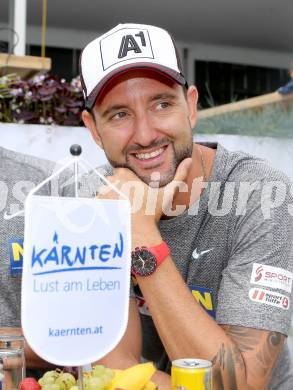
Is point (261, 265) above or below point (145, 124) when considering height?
below

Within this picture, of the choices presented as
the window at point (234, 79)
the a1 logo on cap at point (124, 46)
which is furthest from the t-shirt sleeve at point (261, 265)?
the window at point (234, 79)

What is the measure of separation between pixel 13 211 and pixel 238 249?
71 centimetres

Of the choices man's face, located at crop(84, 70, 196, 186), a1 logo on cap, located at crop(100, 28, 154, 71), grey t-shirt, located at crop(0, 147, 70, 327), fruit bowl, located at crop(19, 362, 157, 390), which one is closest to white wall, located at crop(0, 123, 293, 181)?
grey t-shirt, located at crop(0, 147, 70, 327)

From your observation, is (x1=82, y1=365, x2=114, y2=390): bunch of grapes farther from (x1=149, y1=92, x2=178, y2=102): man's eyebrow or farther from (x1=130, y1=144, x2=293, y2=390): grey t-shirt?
(x1=149, y1=92, x2=178, y2=102): man's eyebrow

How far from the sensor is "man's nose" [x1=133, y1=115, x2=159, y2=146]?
5.59 ft

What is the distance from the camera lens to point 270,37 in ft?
33.3

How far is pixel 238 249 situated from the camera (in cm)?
164

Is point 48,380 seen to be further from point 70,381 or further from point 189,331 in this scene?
point 189,331

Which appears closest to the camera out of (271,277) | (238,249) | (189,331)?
(189,331)

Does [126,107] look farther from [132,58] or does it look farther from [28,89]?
[28,89]

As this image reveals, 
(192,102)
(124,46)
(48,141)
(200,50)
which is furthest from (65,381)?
(200,50)

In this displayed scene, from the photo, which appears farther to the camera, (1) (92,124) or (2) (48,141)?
(2) (48,141)

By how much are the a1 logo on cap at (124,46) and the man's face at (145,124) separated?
0.15 feet

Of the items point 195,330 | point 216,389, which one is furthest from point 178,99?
point 216,389
